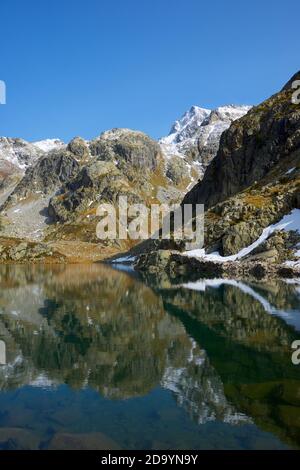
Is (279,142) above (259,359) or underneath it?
above

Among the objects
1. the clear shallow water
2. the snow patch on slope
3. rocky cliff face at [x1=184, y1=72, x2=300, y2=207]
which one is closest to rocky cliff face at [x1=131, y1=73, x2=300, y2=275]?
rocky cliff face at [x1=184, y1=72, x2=300, y2=207]

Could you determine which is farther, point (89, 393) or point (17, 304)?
point (17, 304)

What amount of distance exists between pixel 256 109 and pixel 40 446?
164 meters

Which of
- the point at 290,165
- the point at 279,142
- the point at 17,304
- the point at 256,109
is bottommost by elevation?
the point at 17,304

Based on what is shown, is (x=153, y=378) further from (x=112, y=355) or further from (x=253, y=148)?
(x=253, y=148)

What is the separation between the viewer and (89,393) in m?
21.9

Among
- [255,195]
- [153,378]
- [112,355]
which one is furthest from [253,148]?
[153,378]

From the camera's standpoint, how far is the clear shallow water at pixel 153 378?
1642 cm

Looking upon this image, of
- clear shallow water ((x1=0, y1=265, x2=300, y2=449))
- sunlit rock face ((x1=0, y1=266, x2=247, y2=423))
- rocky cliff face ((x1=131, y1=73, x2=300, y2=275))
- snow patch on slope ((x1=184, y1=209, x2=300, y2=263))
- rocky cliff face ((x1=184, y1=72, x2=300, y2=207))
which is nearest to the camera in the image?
clear shallow water ((x1=0, y1=265, x2=300, y2=449))

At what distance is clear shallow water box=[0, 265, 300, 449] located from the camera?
16.4 m

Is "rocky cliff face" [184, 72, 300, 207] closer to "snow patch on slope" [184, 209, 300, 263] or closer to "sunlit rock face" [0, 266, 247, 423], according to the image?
"snow patch on slope" [184, 209, 300, 263]

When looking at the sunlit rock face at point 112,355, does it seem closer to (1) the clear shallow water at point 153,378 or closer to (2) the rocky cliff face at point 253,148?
(1) the clear shallow water at point 153,378
